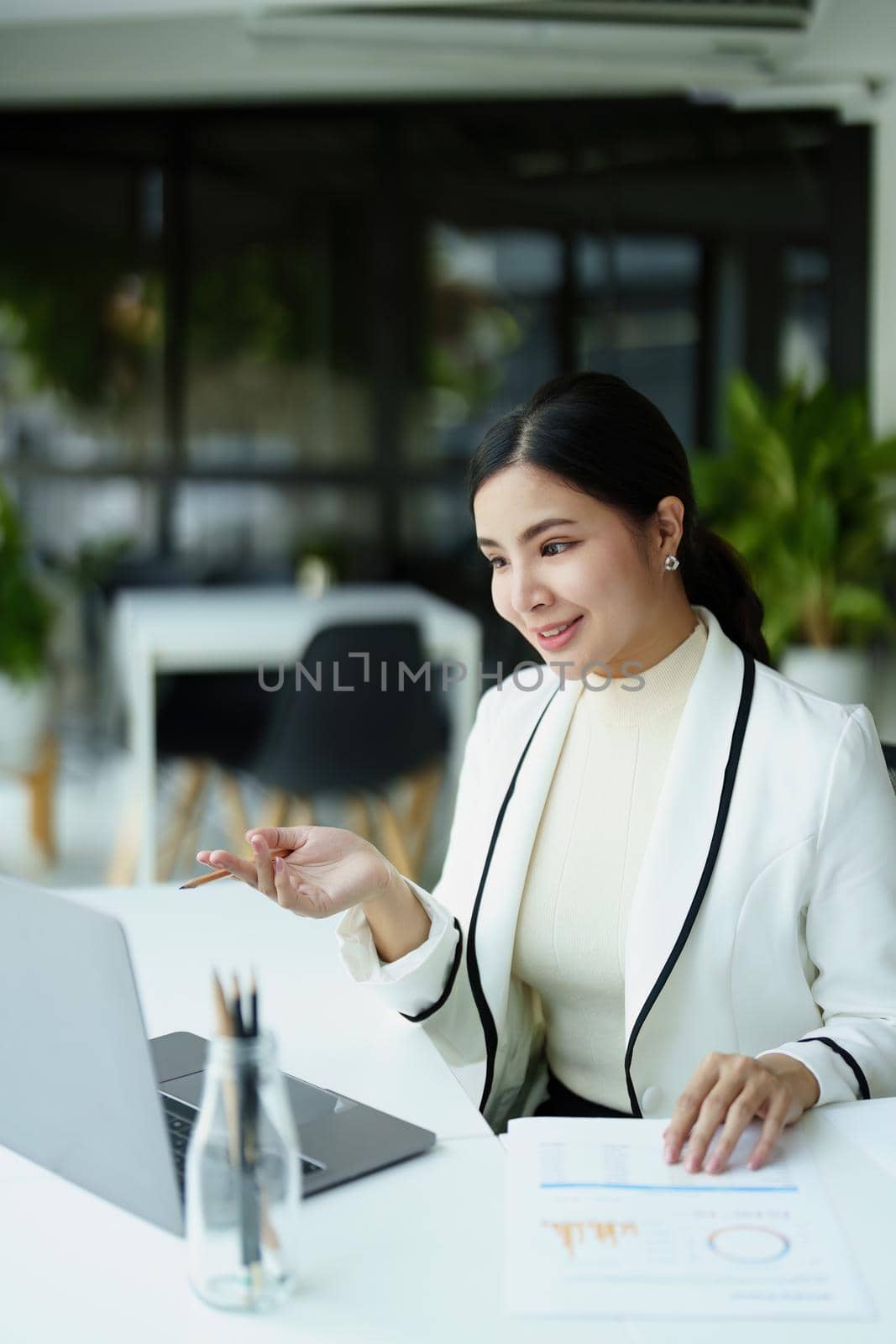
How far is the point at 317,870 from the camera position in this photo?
134 cm

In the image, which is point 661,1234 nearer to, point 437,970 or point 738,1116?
point 738,1116

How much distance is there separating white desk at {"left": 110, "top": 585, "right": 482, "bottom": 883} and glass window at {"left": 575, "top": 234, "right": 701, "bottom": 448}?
1.54 m

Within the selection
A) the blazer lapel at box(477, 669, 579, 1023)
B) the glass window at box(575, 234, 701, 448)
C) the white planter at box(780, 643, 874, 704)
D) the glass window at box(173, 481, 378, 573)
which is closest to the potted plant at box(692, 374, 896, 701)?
the white planter at box(780, 643, 874, 704)

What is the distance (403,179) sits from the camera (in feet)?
18.3

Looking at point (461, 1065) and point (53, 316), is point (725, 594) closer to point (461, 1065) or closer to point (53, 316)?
point (461, 1065)

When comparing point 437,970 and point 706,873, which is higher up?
point 706,873

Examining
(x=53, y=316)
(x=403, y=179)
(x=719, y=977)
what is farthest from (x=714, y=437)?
(x=719, y=977)

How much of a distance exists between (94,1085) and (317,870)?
0.42 m

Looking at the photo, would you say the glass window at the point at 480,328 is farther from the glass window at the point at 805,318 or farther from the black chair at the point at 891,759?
the black chair at the point at 891,759

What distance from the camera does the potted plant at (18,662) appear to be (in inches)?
173

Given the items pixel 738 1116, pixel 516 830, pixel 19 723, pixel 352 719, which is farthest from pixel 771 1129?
pixel 19 723

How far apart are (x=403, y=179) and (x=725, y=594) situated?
436 centimetres

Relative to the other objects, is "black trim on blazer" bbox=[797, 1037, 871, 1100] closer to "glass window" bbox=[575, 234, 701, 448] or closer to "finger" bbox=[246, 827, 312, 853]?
"finger" bbox=[246, 827, 312, 853]

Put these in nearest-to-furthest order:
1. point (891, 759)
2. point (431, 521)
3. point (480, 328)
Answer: point (891, 759) < point (480, 328) < point (431, 521)
